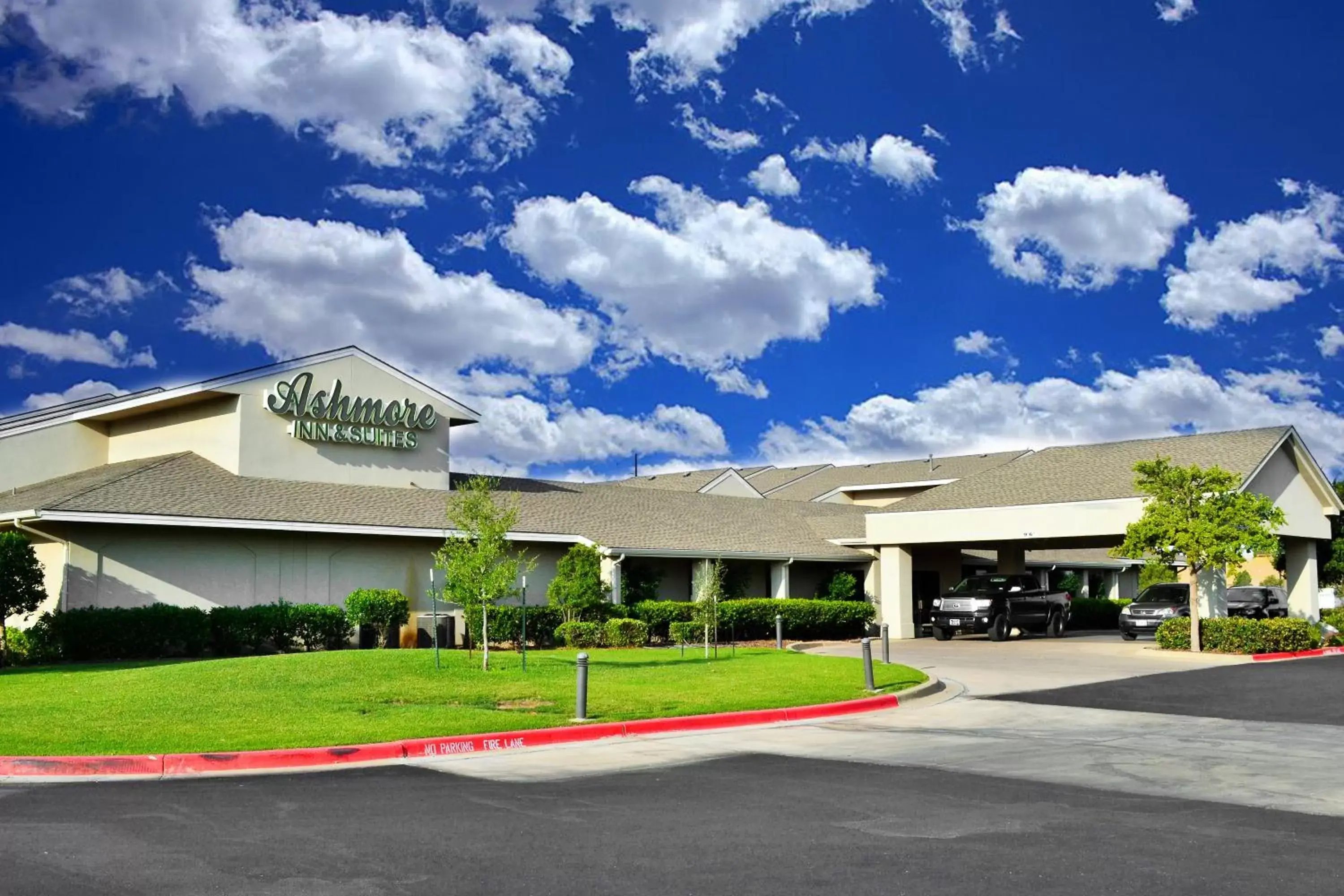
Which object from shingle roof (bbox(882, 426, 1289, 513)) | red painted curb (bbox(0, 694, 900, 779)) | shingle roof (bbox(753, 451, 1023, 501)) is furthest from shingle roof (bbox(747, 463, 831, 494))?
red painted curb (bbox(0, 694, 900, 779))

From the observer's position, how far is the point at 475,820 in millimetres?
9297

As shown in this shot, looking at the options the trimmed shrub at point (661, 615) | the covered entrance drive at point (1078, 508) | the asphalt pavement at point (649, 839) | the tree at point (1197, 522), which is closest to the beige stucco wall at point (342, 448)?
the trimmed shrub at point (661, 615)

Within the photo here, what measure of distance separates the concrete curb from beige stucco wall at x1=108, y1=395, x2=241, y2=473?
1801 cm

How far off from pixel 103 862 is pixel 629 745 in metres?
7.07

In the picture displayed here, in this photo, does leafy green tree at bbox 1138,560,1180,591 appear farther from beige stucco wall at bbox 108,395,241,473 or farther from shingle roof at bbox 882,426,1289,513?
beige stucco wall at bbox 108,395,241,473

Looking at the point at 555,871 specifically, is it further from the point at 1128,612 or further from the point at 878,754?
the point at 1128,612

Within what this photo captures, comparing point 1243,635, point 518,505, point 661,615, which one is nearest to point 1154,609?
point 1243,635

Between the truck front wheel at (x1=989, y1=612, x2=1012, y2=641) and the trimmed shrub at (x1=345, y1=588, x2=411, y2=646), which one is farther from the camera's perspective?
Answer: the truck front wheel at (x1=989, y1=612, x2=1012, y2=641)

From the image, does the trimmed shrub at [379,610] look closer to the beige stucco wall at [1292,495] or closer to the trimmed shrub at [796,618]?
the trimmed shrub at [796,618]

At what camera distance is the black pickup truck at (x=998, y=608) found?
35.1 metres

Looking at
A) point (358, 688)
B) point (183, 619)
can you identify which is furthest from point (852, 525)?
point (358, 688)

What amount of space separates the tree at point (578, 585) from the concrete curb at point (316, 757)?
15129 mm

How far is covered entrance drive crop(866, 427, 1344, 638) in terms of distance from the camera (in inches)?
1296

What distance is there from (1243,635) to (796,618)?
466 inches
